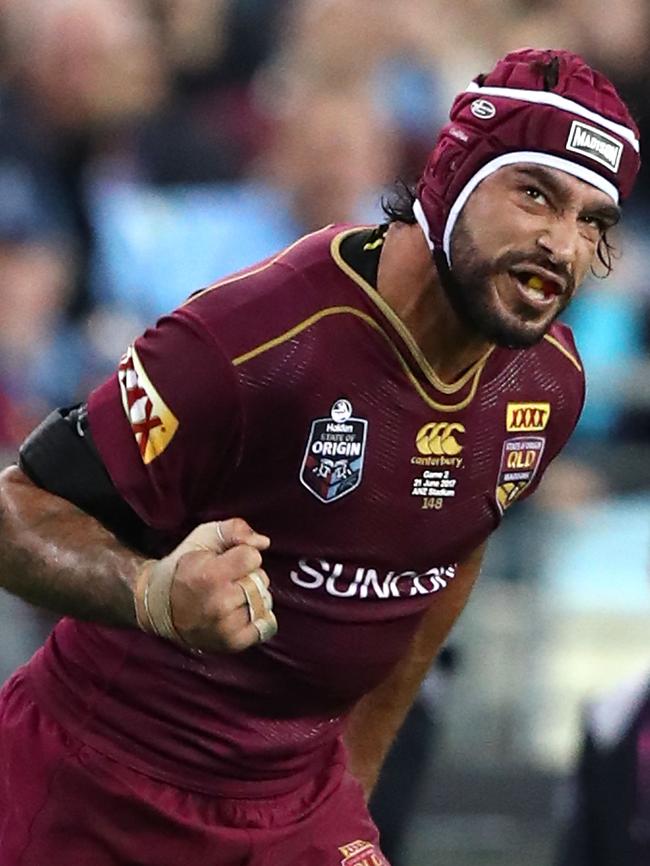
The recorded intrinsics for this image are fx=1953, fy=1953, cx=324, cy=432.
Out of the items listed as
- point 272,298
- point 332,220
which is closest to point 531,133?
point 272,298

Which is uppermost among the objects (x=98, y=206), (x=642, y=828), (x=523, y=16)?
(x=523, y=16)

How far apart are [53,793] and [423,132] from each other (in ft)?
11.5

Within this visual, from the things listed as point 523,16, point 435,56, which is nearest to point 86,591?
point 435,56

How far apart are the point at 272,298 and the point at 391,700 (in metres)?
1.06

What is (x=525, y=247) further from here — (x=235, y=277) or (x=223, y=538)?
(x=223, y=538)

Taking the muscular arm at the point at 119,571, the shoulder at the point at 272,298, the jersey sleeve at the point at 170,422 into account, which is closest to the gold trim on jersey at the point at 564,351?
the shoulder at the point at 272,298

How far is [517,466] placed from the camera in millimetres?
3283

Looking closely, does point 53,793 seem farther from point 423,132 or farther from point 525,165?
point 423,132

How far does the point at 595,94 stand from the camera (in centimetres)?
298

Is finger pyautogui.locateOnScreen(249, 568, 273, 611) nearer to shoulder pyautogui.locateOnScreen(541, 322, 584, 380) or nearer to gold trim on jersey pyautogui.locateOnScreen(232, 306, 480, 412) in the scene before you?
gold trim on jersey pyautogui.locateOnScreen(232, 306, 480, 412)

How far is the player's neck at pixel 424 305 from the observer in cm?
304

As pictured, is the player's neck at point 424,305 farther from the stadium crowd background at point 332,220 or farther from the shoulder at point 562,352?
the stadium crowd background at point 332,220

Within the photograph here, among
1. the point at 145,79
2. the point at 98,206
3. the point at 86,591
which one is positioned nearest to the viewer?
the point at 86,591

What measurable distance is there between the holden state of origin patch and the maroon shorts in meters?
0.65
